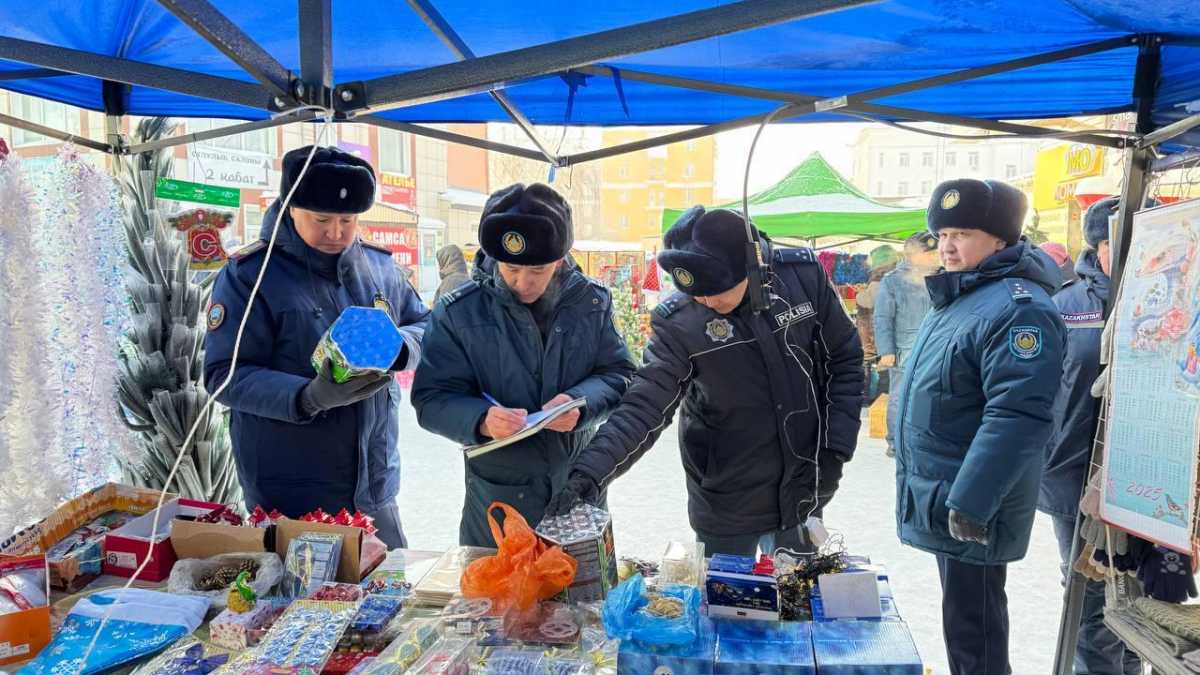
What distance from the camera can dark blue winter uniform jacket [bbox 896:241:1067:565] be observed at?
2031 mm

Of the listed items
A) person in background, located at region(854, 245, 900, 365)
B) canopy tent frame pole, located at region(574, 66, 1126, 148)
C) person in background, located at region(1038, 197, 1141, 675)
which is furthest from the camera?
person in background, located at region(854, 245, 900, 365)

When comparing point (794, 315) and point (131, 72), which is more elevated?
point (131, 72)

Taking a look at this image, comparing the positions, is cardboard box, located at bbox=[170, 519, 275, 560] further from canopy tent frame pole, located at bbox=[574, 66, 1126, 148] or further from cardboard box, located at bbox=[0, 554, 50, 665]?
canopy tent frame pole, located at bbox=[574, 66, 1126, 148]

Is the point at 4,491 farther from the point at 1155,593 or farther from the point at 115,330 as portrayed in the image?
the point at 1155,593

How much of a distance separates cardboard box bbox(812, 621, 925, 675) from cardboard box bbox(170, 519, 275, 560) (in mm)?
1224

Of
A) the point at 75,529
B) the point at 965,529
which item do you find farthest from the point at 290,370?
the point at 965,529

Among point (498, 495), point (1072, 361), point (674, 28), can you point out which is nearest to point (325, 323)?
point (498, 495)

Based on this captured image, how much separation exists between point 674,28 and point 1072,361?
2309mm

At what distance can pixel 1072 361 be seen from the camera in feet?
9.33

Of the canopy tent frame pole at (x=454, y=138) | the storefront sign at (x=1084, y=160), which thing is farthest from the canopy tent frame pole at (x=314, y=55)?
the storefront sign at (x=1084, y=160)

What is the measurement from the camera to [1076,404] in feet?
9.16

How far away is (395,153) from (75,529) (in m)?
12.9

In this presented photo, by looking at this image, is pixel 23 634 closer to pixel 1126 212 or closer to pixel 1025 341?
pixel 1025 341

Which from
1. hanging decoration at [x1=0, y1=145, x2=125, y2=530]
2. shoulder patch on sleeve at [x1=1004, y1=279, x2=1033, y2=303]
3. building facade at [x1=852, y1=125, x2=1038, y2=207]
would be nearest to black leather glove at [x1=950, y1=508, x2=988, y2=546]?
shoulder patch on sleeve at [x1=1004, y1=279, x2=1033, y2=303]
